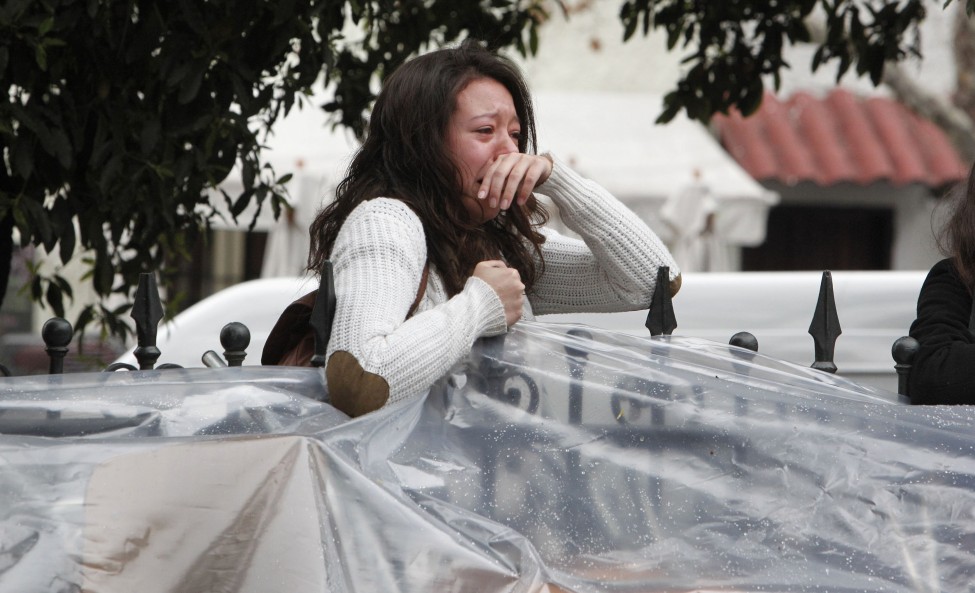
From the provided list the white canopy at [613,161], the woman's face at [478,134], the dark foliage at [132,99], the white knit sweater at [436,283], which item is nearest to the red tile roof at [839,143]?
the white canopy at [613,161]

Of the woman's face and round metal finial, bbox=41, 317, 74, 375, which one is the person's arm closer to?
the woman's face

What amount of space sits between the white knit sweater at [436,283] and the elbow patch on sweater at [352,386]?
12mm

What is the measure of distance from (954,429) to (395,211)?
98 centimetres

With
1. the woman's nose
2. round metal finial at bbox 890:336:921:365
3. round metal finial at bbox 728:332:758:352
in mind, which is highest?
the woman's nose

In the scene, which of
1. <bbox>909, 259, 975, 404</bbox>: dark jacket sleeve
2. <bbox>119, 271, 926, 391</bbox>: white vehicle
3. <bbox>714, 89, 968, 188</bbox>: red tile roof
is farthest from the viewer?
<bbox>714, 89, 968, 188</bbox>: red tile roof

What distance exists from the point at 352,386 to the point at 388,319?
13 cm

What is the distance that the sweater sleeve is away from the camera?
2529mm

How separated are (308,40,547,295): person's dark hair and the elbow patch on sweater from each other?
1.24ft

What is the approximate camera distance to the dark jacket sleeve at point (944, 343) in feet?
7.15

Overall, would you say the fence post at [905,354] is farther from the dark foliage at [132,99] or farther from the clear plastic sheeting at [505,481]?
the dark foliage at [132,99]

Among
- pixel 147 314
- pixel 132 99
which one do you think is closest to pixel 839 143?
pixel 132 99

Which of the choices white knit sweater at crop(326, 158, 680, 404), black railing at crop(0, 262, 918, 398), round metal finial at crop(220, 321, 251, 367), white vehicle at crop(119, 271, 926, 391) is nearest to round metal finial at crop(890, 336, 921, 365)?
black railing at crop(0, 262, 918, 398)

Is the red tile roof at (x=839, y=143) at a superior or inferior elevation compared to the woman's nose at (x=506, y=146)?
superior

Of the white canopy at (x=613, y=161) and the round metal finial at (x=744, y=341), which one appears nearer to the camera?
the round metal finial at (x=744, y=341)
